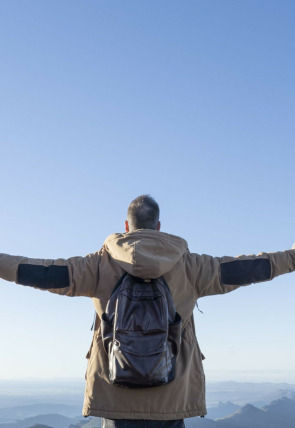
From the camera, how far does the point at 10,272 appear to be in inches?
255

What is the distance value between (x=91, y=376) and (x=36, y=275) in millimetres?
1353

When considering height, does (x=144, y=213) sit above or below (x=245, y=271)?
above

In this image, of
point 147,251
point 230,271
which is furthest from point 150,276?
point 230,271

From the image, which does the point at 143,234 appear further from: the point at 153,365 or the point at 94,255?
the point at 153,365

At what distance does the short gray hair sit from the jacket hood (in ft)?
0.73

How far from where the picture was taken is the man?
6086mm

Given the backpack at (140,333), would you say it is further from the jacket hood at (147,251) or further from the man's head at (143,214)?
the man's head at (143,214)

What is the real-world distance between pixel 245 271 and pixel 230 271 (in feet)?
0.64

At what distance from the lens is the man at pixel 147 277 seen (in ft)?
20.0

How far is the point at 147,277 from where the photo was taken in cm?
624

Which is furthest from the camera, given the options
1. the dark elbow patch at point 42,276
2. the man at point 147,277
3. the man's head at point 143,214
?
the man's head at point 143,214

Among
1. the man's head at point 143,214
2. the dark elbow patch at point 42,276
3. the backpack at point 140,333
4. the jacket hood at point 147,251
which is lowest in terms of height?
the backpack at point 140,333

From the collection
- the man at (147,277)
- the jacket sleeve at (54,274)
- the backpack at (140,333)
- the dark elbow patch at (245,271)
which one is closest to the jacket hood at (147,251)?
the man at (147,277)

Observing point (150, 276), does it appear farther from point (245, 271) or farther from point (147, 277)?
point (245, 271)
